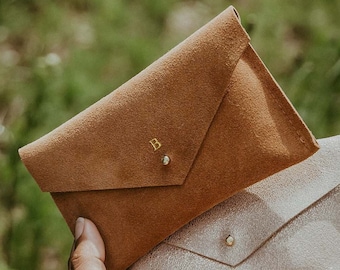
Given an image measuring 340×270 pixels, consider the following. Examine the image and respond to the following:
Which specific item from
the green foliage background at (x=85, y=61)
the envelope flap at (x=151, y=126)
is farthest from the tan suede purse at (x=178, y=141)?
the green foliage background at (x=85, y=61)

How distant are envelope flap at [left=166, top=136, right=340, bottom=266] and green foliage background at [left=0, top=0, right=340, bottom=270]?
0.56 meters

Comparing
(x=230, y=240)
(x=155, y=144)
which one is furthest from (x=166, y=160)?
(x=230, y=240)

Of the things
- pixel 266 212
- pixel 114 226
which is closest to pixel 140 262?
pixel 114 226

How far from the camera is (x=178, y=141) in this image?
938 millimetres

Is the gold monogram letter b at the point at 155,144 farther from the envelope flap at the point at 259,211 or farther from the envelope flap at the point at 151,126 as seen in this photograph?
the envelope flap at the point at 259,211

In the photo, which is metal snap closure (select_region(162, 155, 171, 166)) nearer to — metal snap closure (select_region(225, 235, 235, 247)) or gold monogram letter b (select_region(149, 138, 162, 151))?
gold monogram letter b (select_region(149, 138, 162, 151))

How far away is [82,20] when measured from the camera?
1.80m

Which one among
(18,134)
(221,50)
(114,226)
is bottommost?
(18,134)

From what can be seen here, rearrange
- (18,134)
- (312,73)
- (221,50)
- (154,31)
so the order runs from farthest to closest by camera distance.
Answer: (154,31), (312,73), (18,134), (221,50)

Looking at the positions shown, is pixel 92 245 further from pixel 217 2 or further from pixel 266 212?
pixel 217 2

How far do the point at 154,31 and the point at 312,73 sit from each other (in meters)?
0.47

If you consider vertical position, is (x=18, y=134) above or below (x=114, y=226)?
below

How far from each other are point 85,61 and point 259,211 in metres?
0.88

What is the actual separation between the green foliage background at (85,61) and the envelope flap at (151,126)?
50 cm
